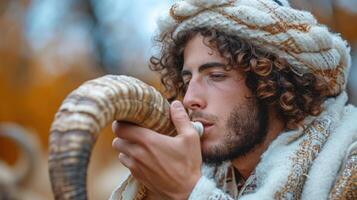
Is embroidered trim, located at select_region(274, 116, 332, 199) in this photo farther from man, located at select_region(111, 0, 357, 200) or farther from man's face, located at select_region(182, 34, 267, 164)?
man's face, located at select_region(182, 34, 267, 164)

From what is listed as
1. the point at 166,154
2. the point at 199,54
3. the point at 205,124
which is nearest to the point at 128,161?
the point at 166,154

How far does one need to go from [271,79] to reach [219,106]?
31 cm

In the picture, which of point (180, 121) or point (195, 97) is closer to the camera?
point (180, 121)

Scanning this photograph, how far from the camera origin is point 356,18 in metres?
12.5

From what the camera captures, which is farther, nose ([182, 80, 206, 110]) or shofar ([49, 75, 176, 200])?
nose ([182, 80, 206, 110])

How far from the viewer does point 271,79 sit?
3.54m

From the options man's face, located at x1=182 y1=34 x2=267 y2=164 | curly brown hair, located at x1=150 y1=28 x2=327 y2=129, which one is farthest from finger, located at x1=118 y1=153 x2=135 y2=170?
curly brown hair, located at x1=150 y1=28 x2=327 y2=129

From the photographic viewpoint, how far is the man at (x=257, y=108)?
310 centimetres

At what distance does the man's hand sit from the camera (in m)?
2.96

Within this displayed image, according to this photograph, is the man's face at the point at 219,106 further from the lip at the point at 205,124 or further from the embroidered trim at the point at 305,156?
the embroidered trim at the point at 305,156

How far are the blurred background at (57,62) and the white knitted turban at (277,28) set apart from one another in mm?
13712

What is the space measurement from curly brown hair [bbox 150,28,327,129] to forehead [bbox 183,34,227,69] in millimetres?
16

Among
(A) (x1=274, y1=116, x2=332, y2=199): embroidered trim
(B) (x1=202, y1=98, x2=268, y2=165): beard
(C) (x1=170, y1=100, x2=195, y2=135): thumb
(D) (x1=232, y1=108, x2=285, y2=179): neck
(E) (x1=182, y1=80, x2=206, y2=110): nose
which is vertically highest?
(E) (x1=182, y1=80, x2=206, y2=110): nose

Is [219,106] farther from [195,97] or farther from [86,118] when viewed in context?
[86,118]
